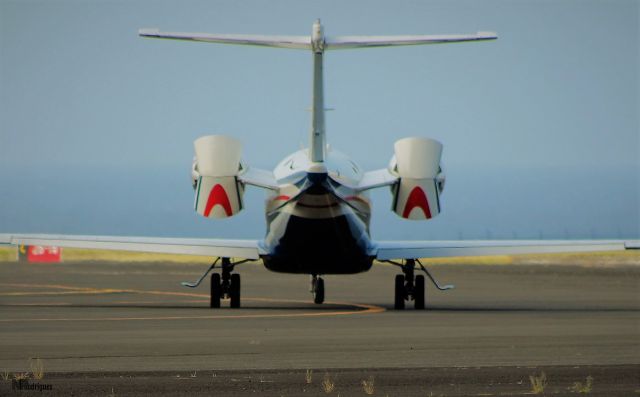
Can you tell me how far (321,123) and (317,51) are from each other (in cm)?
213

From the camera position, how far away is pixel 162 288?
55250 millimetres

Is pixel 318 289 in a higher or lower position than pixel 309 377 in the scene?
higher

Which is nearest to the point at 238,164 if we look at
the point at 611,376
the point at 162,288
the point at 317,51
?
the point at 317,51

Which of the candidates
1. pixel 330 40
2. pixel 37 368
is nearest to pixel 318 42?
pixel 330 40

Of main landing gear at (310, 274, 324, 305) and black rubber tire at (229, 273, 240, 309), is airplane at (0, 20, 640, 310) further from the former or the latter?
main landing gear at (310, 274, 324, 305)

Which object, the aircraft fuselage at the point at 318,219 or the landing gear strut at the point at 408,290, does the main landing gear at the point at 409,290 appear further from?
the aircraft fuselage at the point at 318,219

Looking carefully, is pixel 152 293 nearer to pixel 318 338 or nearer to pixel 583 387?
pixel 318 338

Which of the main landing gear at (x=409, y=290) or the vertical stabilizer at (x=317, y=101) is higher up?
the vertical stabilizer at (x=317, y=101)

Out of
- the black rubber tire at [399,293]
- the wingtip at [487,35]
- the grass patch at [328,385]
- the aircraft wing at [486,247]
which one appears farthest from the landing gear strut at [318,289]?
the grass patch at [328,385]

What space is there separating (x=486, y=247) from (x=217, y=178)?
1122cm

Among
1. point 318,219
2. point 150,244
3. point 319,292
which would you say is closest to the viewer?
point 318,219

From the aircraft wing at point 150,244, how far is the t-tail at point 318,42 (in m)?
5.70

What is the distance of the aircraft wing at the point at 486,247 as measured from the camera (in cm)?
4138

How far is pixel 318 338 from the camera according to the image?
28797 mm
